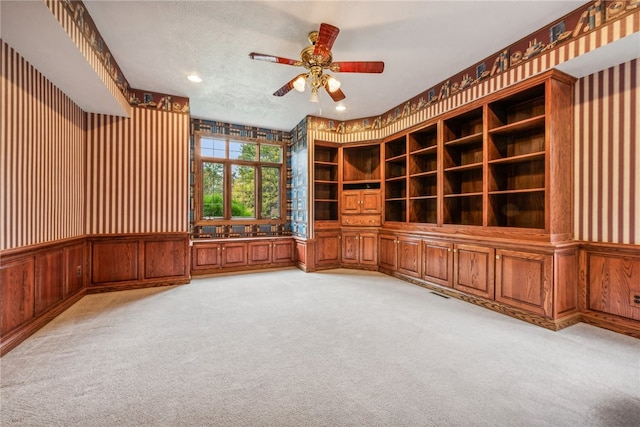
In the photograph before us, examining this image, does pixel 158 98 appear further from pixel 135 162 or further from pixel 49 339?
pixel 49 339

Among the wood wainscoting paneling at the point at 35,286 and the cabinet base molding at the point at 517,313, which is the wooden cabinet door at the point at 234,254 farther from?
the cabinet base molding at the point at 517,313

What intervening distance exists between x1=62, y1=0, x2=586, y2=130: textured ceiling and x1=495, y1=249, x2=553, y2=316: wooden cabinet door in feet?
8.18

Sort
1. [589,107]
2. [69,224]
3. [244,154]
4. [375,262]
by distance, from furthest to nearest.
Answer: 1. [244,154]
2. [375,262]
3. [69,224]
4. [589,107]

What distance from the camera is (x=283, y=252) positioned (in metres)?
5.93

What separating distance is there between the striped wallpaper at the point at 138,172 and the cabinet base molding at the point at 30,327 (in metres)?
1.20

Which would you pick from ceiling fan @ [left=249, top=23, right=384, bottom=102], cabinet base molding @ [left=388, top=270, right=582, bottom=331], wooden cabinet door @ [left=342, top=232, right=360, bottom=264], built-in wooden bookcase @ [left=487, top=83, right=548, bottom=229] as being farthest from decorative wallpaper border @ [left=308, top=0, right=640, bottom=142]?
cabinet base molding @ [left=388, top=270, right=582, bottom=331]

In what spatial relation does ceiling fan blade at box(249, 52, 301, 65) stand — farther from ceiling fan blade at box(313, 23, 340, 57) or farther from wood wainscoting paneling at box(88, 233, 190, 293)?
wood wainscoting paneling at box(88, 233, 190, 293)

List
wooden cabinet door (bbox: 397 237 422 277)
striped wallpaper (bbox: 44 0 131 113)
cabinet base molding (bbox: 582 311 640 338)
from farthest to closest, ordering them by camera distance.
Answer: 1. wooden cabinet door (bbox: 397 237 422 277)
2. cabinet base molding (bbox: 582 311 640 338)
3. striped wallpaper (bbox: 44 0 131 113)

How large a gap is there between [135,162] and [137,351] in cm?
316

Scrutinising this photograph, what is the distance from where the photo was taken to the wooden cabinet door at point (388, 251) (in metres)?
5.04

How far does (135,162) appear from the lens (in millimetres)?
4332

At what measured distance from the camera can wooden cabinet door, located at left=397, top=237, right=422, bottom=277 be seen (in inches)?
→ 178

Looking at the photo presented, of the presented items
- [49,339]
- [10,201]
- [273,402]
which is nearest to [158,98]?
[10,201]

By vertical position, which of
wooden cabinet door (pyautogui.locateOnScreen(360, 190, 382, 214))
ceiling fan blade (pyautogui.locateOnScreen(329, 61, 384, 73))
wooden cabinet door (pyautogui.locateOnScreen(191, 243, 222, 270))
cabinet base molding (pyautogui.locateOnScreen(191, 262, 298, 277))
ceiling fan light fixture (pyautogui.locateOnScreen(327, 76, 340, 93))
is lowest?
cabinet base molding (pyautogui.locateOnScreen(191, 262, 298, 277))
